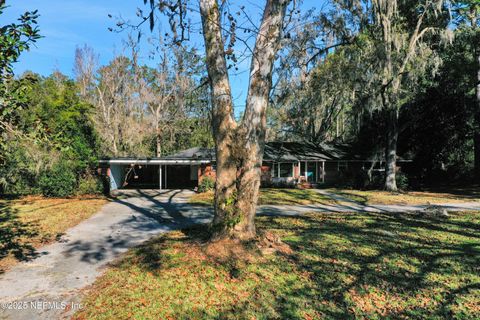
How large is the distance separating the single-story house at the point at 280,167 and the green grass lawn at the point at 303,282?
16161 mm

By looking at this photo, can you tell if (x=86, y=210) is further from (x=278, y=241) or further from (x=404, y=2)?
(x=404, y=2)

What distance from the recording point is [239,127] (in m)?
6.53

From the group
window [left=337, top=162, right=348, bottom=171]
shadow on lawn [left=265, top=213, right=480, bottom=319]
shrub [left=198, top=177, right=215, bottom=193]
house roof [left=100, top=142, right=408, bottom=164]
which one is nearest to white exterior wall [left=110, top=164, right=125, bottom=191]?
house roof [left=100, top=142, right=408, bottom=164]

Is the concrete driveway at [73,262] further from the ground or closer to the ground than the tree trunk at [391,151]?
closer to the ground

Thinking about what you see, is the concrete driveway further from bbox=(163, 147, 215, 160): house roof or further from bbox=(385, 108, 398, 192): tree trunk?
bbox=(385, 108, 398, 192): tree trunk

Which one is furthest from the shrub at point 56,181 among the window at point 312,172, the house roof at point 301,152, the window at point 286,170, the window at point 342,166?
the window at point 342,166

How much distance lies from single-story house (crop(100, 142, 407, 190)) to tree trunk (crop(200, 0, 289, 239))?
1609 centimetres

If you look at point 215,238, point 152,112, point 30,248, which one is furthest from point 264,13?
point 152,112

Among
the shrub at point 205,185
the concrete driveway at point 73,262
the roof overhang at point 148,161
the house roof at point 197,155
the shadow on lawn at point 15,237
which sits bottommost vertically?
the concrete driveway at point 73,262

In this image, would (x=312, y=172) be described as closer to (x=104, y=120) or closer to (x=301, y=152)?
(x=301, y=152)

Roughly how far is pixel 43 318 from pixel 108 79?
32912mm

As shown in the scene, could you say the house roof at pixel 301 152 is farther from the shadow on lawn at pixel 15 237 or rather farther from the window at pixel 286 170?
the shadow on lawn at pixel 15 237

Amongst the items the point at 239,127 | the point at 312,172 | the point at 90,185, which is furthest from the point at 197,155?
the point at 239,127

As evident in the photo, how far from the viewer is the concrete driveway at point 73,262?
458 centimetres
